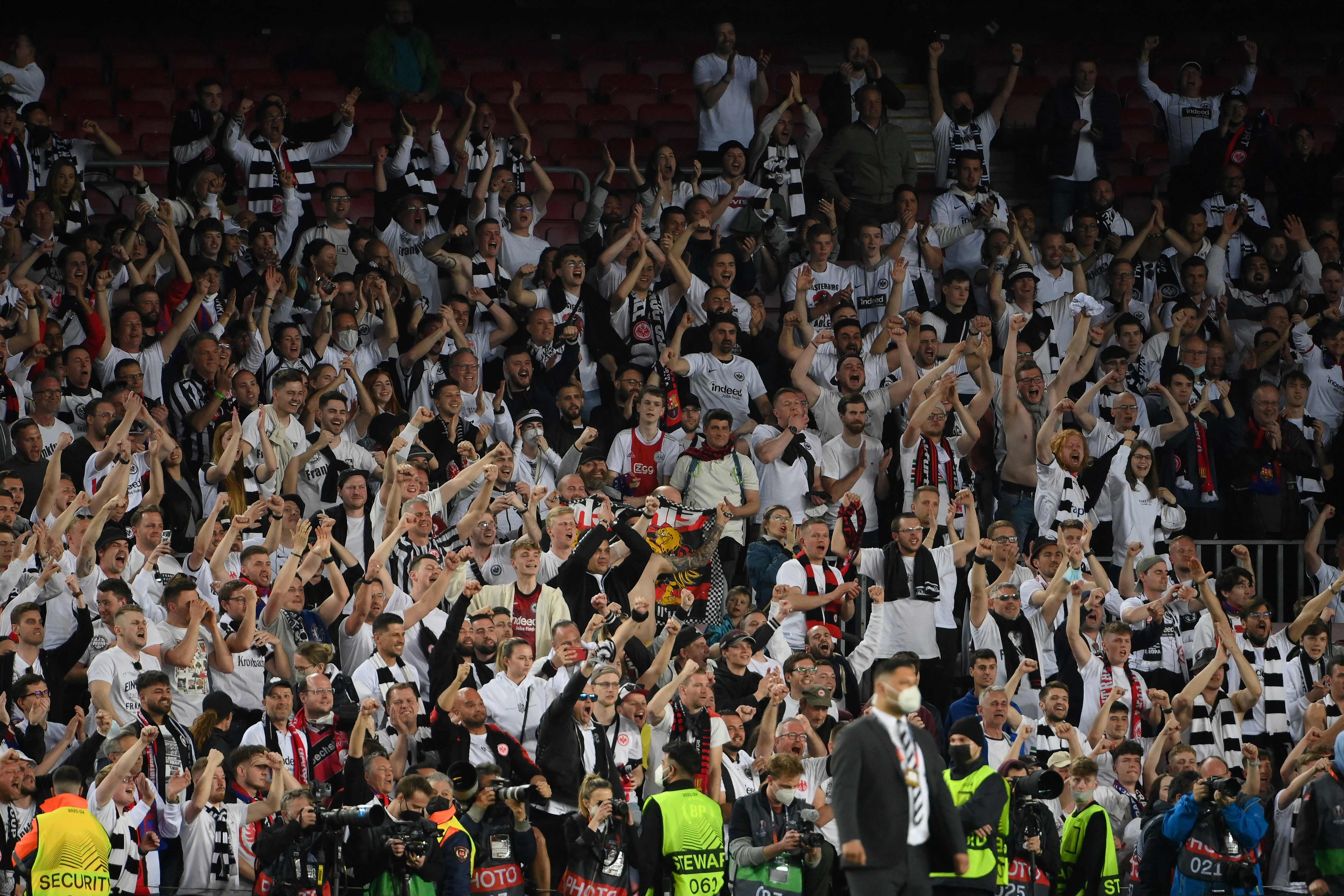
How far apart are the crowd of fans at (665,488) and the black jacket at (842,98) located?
6 cm

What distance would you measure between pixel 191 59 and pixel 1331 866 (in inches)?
500

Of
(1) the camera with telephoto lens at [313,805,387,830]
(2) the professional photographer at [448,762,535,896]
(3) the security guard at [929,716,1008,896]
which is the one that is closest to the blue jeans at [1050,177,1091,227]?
(3) the security guard at [929,716,1008,896]

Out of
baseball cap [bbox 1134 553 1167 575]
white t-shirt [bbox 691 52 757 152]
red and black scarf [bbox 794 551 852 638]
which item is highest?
white t-shirt [bbox 691 52 757 152]

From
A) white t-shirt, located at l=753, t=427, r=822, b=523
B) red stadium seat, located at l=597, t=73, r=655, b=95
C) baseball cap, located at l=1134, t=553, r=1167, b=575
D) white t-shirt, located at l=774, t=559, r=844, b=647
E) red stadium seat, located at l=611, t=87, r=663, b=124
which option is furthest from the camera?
red stadium seat, located at l=597, t=73, r=655, b=95

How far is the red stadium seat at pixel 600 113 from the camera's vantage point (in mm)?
17656

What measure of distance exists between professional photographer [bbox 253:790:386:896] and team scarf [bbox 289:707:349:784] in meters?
0.99

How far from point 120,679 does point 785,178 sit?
8107mm

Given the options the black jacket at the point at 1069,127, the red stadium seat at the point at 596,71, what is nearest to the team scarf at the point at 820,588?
the black jacket at the point at 1069,127

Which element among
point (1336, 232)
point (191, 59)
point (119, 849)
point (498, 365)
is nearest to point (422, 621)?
point (119, 849)

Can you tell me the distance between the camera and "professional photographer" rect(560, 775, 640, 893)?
9758mm

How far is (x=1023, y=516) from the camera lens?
13828 millimetres

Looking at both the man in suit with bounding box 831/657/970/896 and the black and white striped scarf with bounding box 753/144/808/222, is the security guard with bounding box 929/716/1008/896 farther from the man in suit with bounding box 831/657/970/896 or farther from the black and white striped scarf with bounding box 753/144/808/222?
the black and white striped scarf with bounding box 753/144/808/222

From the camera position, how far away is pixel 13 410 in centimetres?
1308

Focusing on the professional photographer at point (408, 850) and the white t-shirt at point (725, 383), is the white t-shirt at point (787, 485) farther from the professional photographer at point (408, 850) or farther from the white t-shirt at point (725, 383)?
the professional photographer at point (408, 850)
